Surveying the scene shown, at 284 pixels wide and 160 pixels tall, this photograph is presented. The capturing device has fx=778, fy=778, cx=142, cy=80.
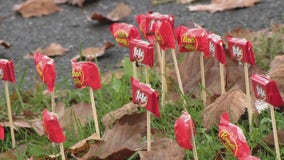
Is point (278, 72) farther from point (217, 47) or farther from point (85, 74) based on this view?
point (85, 74)

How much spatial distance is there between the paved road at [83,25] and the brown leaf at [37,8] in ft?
0.13

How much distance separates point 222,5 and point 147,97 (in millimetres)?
1968

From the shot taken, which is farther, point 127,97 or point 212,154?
point 127,97

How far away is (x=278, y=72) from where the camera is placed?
2844 mm

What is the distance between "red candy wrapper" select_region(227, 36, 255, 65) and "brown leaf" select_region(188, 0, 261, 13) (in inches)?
64.4

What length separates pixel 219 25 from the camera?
12.9 feet

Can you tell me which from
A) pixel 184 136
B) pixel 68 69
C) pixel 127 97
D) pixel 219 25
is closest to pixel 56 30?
pixel 68 69

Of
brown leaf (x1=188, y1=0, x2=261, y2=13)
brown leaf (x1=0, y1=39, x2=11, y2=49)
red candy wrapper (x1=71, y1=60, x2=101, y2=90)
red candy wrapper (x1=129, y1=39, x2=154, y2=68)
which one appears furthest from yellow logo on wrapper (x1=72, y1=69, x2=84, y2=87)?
brown leaf (x1=188, y1=0, x2=261, y2=13)

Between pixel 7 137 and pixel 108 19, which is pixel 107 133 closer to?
pixel 7 137

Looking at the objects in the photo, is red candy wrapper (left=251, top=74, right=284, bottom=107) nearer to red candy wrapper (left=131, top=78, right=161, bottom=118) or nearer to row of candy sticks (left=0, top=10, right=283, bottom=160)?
row of candy sticks (left=0, top=10, right=283, bottom=160)

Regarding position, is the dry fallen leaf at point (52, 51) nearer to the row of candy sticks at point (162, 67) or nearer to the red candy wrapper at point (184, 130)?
the row of candy sticks at point (162, 67)

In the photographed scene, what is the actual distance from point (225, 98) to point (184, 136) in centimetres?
59

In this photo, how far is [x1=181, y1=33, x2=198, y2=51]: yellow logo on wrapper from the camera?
8.73ft

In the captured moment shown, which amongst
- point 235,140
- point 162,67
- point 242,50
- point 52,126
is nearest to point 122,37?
point 162,67
